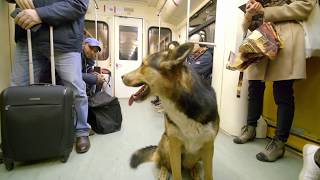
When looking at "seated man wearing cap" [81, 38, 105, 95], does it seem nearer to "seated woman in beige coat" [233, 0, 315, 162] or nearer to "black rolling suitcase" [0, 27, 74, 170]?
"black rolling suitcase" [0, 27, 74, 170]

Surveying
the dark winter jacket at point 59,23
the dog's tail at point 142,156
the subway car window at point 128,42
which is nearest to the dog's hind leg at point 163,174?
the dog's tail at point 142,156

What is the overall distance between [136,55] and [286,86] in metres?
3.91

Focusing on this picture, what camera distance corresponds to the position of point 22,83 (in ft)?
4.28

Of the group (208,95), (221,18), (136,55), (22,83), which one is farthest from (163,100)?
(136,55)

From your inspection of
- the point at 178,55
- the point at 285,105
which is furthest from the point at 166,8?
the point at 178,55

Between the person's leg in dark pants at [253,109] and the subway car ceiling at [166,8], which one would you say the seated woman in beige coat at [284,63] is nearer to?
the person's leg in dark pants at [253,109]

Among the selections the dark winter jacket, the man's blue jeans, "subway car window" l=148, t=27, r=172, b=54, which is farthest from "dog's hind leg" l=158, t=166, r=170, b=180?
"subway car window" l=148, t=27, r=172, b=54

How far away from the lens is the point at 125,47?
4.79 metres

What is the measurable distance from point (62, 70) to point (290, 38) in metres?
1.41

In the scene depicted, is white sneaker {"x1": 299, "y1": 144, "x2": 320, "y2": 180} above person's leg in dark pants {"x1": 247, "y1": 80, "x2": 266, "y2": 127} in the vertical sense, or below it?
below

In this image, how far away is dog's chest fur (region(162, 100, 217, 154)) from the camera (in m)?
0.88

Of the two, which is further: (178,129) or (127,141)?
(127,141)

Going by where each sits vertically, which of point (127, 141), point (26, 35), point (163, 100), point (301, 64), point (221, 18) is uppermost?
point (221, 18)

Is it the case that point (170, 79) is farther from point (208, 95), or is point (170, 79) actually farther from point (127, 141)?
point (127, 141)
